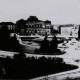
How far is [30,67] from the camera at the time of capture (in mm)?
6227

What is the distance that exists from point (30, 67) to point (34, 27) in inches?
44.8

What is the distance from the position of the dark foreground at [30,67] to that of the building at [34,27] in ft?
2.15

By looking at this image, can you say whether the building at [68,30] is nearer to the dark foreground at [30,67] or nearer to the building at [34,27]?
the building at [34,27]

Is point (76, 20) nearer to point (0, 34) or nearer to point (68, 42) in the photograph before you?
point (68, 42)

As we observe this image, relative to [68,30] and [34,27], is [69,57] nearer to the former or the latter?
[68,30]

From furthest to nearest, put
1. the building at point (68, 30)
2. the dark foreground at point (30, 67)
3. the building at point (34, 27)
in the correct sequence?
the building at point (68, 30), the building at point (34, 27), the dark foreground at point (30, 67)

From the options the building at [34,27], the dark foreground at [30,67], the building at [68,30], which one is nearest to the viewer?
the dark foreground at [30,67]

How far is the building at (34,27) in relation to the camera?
6585 mm

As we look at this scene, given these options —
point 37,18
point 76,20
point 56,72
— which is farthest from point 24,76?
point 76,20

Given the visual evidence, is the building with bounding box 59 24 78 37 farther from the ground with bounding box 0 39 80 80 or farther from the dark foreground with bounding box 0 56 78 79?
the dark foreground with bounding box 0 56 78 79

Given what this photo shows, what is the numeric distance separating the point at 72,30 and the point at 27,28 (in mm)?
1059

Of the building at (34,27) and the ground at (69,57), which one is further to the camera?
the building at (34,27)

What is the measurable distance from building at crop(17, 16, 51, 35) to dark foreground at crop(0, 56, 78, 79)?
2.15ft

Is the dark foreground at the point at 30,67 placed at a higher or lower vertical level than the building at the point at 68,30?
lower
